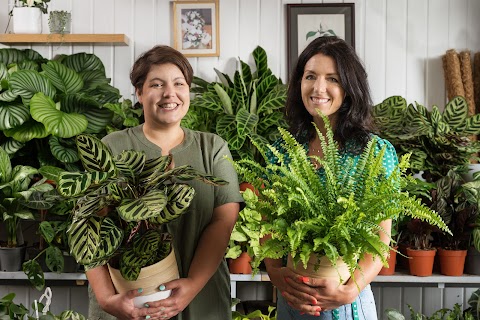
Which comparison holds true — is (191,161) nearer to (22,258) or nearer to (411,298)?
(22,258)

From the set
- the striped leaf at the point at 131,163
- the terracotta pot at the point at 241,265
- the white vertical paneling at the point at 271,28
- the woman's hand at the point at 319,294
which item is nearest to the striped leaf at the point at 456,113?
the white vertical paneling at the point at 271,28

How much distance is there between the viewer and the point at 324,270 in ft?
5.34

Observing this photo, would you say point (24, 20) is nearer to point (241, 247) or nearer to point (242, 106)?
point (242, 106)

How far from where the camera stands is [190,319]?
1966 millimetres

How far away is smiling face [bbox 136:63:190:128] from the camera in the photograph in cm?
194

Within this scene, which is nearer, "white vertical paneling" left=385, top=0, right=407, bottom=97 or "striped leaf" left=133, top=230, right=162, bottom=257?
"striped leaf" left=133, top=230, right=162, bottom=257

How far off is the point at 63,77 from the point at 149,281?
2.23m

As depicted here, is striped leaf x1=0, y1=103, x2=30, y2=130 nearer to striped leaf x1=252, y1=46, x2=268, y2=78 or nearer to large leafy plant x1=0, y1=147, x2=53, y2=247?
large leafy plant x1=0, y1=147, x2=53, y2=247

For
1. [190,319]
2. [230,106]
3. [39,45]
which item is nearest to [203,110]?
[230,106]

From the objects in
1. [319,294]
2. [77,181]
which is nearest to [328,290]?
[319,294]

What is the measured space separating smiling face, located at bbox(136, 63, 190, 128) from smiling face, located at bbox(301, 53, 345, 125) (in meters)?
0.36

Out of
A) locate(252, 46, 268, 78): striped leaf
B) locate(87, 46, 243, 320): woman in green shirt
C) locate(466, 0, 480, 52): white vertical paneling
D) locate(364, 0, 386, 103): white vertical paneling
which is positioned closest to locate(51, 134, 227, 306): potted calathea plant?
locate(87, 46, 243, 320): woman in green shirt

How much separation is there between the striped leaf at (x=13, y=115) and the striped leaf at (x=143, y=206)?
79.1 inches

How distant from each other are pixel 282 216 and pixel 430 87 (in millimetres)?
2725
